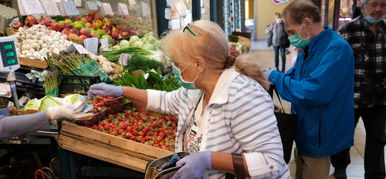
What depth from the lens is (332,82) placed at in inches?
86.1

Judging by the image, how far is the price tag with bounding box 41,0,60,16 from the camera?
3.97 meters

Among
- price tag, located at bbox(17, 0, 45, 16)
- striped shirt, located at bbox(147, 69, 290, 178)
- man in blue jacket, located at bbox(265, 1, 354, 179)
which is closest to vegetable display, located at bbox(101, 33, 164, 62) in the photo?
price tag, located at bbox(17, 0, 45, 16)

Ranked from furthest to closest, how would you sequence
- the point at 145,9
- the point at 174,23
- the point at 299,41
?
1. the point at 174,23
2. the point at 145,9
3. the point at 299,41

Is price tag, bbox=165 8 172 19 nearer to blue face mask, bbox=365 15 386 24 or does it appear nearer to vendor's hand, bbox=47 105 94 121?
blue face mask, bbox=365 15 386 24

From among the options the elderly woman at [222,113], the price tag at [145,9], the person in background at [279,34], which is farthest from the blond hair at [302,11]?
the person in background at [279,34]

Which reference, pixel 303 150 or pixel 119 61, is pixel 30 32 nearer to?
pixel 119 61

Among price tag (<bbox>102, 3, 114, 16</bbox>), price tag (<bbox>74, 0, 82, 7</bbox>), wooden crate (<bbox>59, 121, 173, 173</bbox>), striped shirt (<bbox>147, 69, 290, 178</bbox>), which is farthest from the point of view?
price tag (<bbox>102, 3, 114, 16</bbox>)

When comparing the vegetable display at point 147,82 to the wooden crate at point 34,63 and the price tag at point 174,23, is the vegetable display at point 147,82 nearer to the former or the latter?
the wooden crate at point 34,63

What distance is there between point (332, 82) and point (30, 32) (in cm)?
309

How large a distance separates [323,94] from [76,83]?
78.7 inches

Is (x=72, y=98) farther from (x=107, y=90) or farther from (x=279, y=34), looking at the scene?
(x=279, y=34)

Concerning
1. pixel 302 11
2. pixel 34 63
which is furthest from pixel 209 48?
pixel 34 63

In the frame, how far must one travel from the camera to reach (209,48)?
1.52 m

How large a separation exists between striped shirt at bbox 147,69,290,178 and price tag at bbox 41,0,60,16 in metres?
3.20
